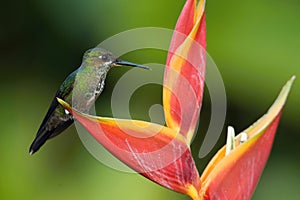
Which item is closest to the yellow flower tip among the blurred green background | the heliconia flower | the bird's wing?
the heliconia flower

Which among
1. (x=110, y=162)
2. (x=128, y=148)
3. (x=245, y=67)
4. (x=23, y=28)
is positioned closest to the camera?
(x=128, y=148)

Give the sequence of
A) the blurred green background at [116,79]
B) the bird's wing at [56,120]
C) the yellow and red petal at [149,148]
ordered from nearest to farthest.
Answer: the yellow and red petal at [149,148], the bird's wing at [56,120], the blurred green background at [116,79]

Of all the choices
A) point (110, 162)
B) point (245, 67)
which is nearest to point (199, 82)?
point (110, 162)

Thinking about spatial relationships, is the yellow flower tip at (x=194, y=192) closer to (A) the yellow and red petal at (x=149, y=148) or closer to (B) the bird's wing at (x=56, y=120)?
(A) the yellow and red petal at (x=149, y=148)

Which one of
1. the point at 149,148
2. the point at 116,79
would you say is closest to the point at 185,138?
the point at 149,148

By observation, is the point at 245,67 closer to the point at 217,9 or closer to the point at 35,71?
the point at 217,9

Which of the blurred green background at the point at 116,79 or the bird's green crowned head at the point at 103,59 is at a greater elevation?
the bird's green crowned head at the point at 103,59

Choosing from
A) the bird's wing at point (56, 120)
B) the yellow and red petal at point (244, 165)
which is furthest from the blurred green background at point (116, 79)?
the yellow and red petal at point (244, 165)
